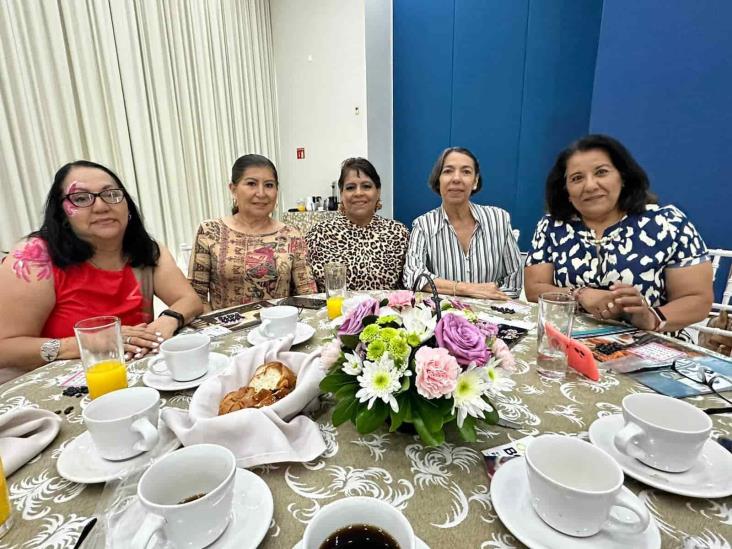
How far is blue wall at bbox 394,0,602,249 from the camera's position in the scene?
10.5ft

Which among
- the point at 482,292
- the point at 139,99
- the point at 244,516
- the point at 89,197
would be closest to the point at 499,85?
the point at 482,292

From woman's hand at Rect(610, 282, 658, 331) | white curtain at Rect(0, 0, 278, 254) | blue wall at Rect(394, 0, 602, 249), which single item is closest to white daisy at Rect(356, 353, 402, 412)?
woman's hand at Rect(610, 282, 658, 331)

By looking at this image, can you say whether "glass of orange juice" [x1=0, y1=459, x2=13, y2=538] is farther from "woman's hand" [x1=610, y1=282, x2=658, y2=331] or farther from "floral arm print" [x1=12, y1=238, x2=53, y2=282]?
"woman's hand" [x1=610, y1=282, x2=658, y2=331]

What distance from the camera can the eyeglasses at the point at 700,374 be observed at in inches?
33.6

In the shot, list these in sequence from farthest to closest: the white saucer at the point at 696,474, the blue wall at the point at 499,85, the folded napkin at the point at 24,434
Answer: the blue wall at the point at 499,85
the folded napkin at the point at 24,434
the white saucer at the point at 696,474

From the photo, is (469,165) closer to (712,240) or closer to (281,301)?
(281,301)

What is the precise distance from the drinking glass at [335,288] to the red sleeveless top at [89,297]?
30.6 inches

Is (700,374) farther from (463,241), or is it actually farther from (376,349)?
(463,241)

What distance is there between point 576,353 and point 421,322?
51 cm

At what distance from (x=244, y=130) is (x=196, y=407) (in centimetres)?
386

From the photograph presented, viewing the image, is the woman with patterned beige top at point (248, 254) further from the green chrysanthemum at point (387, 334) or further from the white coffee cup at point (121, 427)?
the green chrysanthemum at point (387, 334)

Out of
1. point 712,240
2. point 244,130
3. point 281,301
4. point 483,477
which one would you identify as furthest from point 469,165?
point 244,130

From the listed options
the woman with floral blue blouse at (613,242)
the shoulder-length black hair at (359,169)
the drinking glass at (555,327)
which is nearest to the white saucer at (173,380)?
the drinking glass at (555,327)

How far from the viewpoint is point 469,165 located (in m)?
2.14
